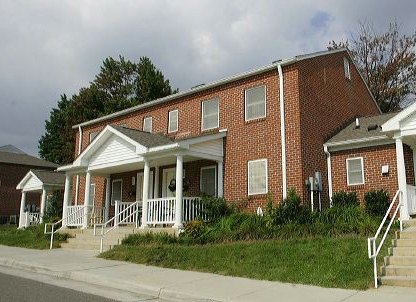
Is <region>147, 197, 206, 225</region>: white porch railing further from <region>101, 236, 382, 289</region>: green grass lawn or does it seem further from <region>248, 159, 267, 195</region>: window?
<region>101, 236, 382, 289</region>: green grass lawn

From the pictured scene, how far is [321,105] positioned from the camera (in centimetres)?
1847

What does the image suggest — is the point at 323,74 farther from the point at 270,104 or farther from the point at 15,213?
the point at 15,213

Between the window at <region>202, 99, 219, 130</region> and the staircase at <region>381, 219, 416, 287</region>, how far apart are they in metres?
9.76

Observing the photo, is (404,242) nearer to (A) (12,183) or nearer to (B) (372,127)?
(B) (372,127)

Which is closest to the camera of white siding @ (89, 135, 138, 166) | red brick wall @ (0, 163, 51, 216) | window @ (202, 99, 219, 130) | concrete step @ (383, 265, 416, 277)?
Result: concrete step @ (383, 265, 416, 277)

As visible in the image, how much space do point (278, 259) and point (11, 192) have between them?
120 ft

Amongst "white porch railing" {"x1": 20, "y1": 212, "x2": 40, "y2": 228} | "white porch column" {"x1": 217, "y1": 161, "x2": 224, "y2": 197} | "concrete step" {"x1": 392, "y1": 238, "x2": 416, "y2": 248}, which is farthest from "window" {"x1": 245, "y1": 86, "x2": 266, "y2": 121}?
"white porch railing" {"x1": 20, "y1": 212, "x2": 40, "y2": 228}

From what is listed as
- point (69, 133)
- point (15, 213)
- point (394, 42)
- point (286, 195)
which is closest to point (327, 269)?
point (286, 195)

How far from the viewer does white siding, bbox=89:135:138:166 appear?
62.2ft

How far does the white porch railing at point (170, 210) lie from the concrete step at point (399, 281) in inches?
349

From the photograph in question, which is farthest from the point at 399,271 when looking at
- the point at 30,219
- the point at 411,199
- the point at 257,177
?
the point at 30,219

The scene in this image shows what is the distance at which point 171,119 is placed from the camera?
71.2 feet

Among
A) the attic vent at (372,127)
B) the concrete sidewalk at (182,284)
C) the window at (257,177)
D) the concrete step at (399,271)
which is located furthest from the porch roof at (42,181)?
the concrete step at (399,271)

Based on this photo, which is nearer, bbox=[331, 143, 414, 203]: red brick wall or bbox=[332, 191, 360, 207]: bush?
bbox=[331, 143, 414, 203]: red brick wall
